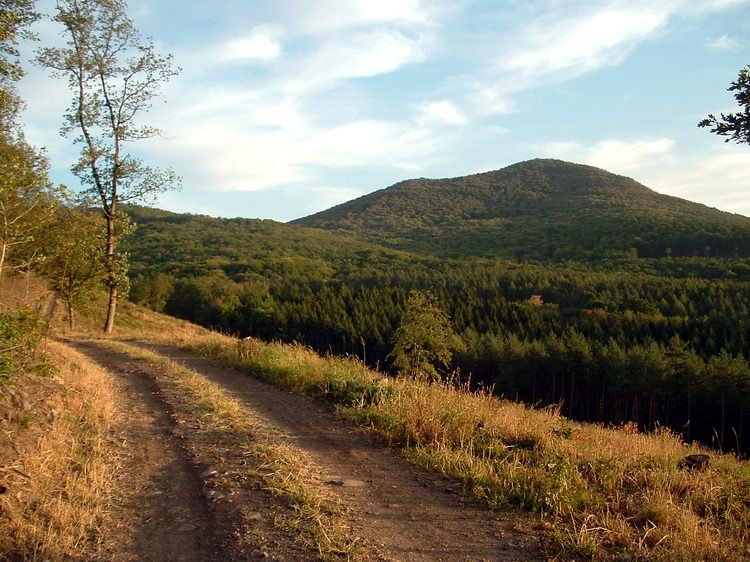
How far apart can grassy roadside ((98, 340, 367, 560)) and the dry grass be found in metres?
1.38

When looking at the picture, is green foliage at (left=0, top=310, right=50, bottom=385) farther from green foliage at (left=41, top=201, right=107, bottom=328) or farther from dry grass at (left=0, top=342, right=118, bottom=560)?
green foliage at (left=41, top=201, right=107, bottom=328)

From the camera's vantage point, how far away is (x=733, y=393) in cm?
4259

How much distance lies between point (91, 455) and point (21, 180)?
3709 millimetres

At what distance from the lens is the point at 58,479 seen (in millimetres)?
5031

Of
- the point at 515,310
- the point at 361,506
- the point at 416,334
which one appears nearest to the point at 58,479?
the point at 361,506

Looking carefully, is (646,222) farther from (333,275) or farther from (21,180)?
(21,180)

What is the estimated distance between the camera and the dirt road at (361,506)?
12.9ft

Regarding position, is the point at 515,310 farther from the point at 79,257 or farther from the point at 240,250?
the point at 79,257

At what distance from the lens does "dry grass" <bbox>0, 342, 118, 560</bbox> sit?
3928 millimetres

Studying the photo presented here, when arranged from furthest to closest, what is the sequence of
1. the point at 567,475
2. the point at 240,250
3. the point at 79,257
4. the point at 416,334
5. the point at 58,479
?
the point at 240,250, the point at 416,334, the point at 79,257, the point at 567,475, the point at 58,479

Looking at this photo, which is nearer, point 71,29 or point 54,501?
point 54,501

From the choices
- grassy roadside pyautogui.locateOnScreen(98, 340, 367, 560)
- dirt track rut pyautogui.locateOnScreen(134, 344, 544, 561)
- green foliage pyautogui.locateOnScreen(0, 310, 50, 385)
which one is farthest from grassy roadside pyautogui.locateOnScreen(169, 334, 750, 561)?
green foliage pyautogui.locateOnScreen(0, 310, 50, 385)

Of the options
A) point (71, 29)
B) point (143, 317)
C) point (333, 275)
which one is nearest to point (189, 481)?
point (71, 29)

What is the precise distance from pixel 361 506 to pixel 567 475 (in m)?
2.11
